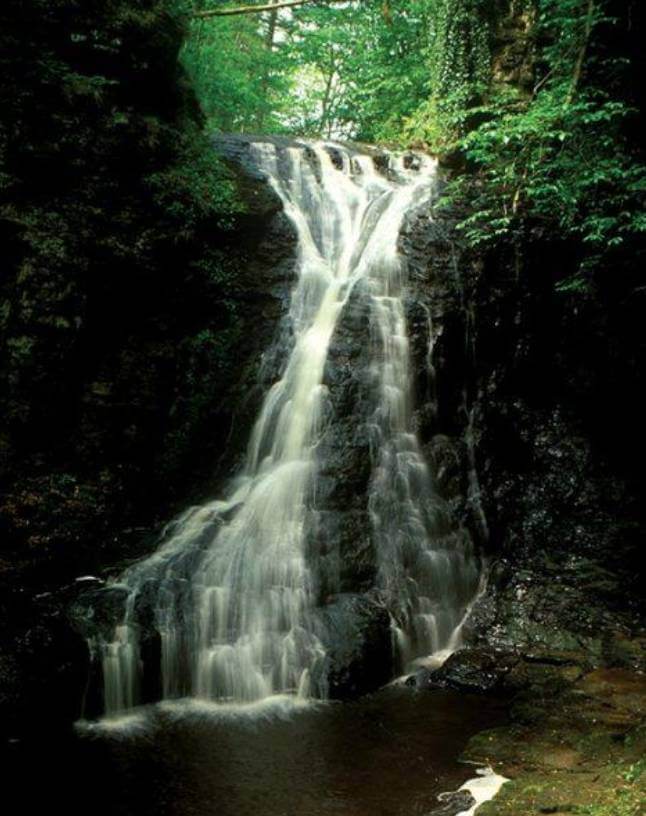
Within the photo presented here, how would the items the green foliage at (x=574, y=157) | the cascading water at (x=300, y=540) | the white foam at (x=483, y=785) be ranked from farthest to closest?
the green foliage at (x=574, y=157)
the cascading water at (x=300, y=540)
the white foam at (x=483, y=785)

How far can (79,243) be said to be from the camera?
900 centimetres

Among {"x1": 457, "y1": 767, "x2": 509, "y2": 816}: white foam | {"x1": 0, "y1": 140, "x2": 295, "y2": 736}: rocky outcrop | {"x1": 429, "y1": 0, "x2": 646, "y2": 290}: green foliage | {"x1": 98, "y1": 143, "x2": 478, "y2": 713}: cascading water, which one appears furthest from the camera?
{"x1": 429, "y1": 0, "x2": 646, "y2": 290}: green foliage

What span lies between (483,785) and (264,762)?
189cm

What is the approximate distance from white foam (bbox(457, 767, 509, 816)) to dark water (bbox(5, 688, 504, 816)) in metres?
0.10

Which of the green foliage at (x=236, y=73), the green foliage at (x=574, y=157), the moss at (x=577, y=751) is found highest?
the green foliage at (x=236, y=73)

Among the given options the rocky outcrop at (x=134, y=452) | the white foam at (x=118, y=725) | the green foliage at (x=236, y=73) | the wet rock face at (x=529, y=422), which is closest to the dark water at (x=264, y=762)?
the white foam at (x=118, y=725)

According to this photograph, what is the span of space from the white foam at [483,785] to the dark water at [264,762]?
0.31ft

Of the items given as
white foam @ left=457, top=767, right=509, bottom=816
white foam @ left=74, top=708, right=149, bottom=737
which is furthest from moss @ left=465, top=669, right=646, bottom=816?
white foam @ left=74, top=708, right=149, bottom=737

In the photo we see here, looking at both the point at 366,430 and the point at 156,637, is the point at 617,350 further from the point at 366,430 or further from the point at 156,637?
the point at 156,637

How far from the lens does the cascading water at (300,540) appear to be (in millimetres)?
7215

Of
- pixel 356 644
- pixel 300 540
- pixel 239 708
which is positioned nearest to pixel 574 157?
pixel 300 540

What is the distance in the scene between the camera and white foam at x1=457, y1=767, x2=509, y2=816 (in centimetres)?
497

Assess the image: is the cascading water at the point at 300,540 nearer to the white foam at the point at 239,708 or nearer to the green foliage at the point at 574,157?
the white foam at the point at 239,708

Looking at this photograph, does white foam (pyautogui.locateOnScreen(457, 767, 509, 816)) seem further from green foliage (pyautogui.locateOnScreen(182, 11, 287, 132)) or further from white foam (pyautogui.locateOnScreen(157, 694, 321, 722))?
green foliage (pyautogui.locateOnScreen(182, 11, 287, 132))
